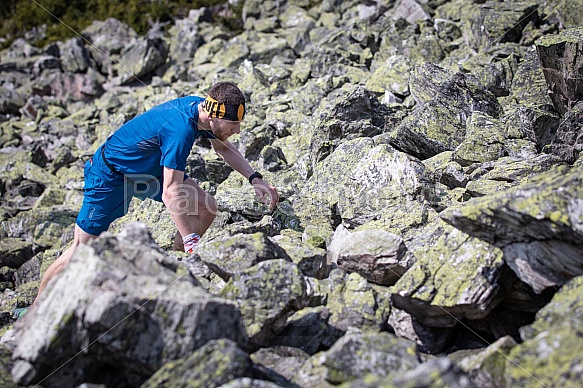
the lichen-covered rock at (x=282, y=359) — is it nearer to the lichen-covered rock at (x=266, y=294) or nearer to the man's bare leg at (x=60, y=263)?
the lichen-covered rock at (x=266, y=294)

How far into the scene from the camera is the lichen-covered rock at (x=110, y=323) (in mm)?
3963

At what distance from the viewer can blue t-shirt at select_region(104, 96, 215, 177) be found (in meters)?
6.48

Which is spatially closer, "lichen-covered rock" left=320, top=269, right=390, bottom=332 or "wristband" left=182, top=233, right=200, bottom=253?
"lichen-covered rock" left=320, top=269, right=390, bottom=332

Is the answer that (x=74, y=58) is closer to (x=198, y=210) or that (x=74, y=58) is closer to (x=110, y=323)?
(x=198, y=210)

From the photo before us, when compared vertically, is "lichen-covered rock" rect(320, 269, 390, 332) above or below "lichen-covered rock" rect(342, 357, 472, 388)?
below

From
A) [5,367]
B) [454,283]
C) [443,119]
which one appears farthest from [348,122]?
[5,367]

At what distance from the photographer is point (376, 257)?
5.62 meters

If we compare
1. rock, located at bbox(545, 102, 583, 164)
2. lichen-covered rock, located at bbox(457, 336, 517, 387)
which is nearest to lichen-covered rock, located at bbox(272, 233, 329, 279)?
lichen-covered rock, located at bbox(457, 336, 517, 387)

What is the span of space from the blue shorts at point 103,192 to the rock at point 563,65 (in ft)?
20.7

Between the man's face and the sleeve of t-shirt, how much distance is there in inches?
11.3

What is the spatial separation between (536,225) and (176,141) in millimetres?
4016

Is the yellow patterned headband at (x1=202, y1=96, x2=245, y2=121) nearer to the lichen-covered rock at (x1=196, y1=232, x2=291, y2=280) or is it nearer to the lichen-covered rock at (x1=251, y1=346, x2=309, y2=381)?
the lichen-covered rock at (x1=196, y1=232, x2=291, y2=280)

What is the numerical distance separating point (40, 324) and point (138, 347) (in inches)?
30.2

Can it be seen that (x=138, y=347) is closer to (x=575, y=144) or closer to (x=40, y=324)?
(x=40, y=324)
